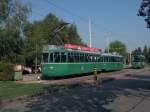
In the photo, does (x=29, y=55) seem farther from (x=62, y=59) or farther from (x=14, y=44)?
(x=62, y=59)

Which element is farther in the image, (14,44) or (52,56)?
(14,44)

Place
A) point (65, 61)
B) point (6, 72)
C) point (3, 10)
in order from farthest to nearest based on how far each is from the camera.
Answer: point (3, 10) → point (65, 61) → point (6, 72)

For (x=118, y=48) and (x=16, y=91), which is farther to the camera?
(x=118, y=48)

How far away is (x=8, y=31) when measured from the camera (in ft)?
162

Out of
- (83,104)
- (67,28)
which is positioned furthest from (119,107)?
(67,28)

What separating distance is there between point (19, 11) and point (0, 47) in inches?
203

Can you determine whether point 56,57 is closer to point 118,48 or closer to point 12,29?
point 12,29

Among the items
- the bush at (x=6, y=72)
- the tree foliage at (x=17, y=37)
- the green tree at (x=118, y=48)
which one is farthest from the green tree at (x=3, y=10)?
the green tree at (x=118, y=48)

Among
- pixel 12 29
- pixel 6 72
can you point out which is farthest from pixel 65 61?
pixel 12 29

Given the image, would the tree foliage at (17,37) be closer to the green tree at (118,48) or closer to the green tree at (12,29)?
the green tree at (12,29)

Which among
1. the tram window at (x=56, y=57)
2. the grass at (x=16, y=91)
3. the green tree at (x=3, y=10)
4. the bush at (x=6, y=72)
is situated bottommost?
the grass at (x=16, y=91)

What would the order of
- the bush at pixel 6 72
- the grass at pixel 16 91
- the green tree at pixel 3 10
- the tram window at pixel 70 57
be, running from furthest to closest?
the green tree at pixel 3 10 → the tram window at pixel 70 57 → the bush at pixel 6 72 → the grass at pixel 16 91

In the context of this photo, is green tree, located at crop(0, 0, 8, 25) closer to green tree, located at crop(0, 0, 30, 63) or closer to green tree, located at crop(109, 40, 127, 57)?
green tree, located at crop(0, 0, 30, 63)

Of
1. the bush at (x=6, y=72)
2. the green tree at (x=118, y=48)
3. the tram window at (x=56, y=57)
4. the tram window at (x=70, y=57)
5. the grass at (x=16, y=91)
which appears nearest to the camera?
the grass at (x=16, y=91)
